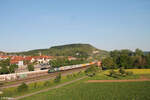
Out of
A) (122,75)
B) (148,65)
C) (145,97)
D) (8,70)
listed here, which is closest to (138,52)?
(148,65)

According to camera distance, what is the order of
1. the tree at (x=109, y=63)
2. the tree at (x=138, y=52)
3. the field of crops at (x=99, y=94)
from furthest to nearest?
1. the tree at (x=138, y=52)
2. the tree at (x=109, y=63)
3. the field of crops at (x=99, y=94)

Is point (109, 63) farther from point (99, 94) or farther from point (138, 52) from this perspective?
point (99, 94)

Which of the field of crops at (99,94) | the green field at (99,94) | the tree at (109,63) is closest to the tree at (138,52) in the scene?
the tree at (109,63)

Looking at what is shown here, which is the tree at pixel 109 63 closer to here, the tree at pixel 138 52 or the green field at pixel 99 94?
the tree at pixel 138 52

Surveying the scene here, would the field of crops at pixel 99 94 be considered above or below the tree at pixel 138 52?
below

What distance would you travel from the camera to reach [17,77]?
54594 millimetres

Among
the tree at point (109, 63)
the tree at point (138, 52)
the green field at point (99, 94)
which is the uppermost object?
the tree at point (138, 52)

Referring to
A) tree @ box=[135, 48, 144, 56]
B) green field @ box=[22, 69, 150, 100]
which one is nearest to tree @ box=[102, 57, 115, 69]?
tree @ box=[135, 48, 144, 56]

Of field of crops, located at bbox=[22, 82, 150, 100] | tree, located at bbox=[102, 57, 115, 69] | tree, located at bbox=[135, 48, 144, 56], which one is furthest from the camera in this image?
tree, located at bbox=[135, 48, 144, 56]

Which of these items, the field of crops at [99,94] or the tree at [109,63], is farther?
the tree at [109,63]

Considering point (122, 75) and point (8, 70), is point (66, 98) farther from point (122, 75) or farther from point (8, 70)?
point (8, 70)

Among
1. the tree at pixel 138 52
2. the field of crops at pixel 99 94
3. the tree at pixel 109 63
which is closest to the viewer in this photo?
the field of crops at pixel 99 94

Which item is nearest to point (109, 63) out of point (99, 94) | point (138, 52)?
point (138, 52)

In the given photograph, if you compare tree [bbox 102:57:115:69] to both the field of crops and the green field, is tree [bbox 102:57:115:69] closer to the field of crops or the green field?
the green field
